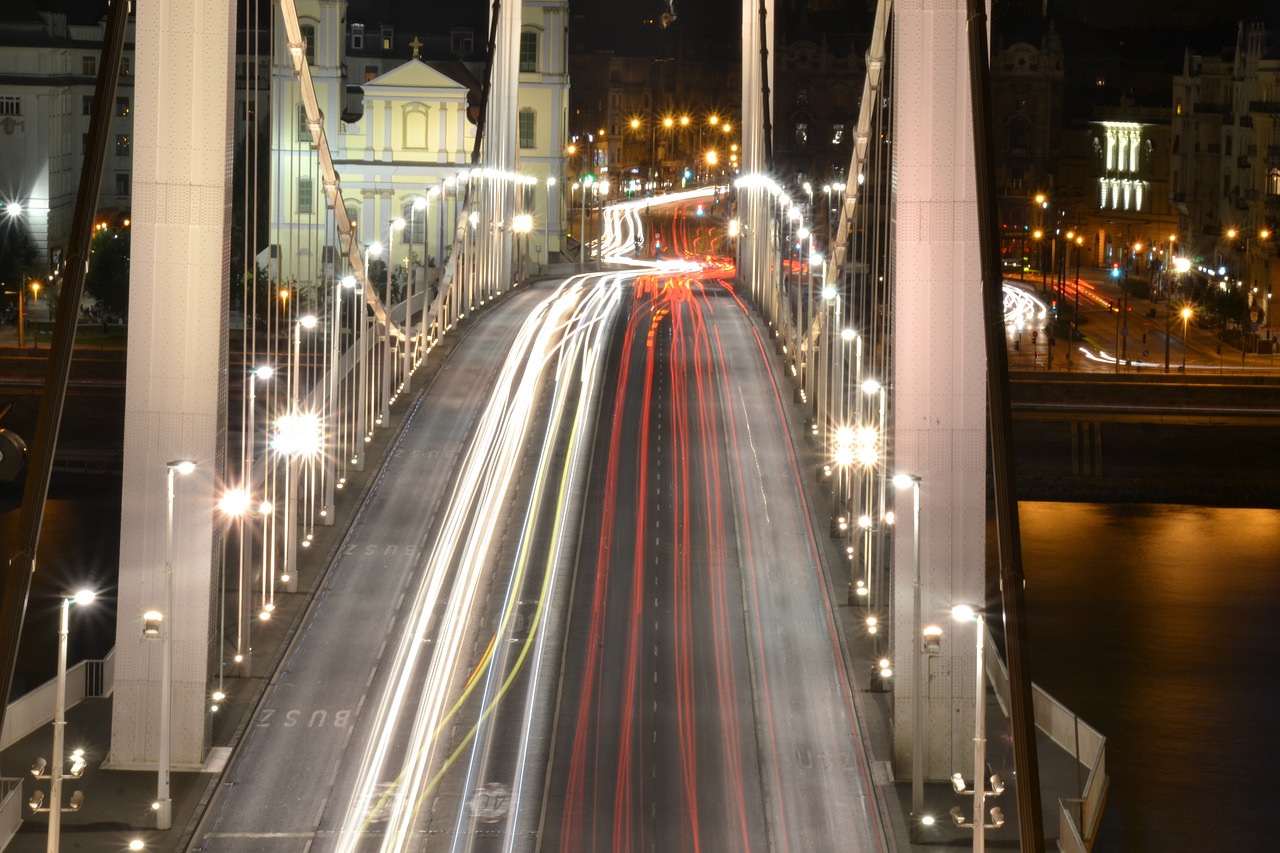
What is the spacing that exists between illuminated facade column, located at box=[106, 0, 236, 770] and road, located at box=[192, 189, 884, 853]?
1402mm

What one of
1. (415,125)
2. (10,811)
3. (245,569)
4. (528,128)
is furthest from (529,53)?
(10,811)

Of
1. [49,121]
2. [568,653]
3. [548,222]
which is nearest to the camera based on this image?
[568,653]

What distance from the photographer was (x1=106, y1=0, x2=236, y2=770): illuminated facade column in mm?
23594

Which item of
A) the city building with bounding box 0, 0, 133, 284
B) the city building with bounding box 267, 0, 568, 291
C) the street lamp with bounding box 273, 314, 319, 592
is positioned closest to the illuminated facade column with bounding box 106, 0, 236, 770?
the street lamp with bounding box 273, 314, 319, 592

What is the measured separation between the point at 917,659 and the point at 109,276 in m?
49.2

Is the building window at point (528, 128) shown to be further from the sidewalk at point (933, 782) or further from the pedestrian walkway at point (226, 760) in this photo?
the sidewalk at point (933, 782)

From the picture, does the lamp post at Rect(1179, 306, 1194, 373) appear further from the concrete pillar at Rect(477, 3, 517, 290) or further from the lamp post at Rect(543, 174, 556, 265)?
the lamp post at Rect(543, 174, 556, 265)

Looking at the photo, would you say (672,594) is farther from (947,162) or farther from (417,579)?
(947,162)

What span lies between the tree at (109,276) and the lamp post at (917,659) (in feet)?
155

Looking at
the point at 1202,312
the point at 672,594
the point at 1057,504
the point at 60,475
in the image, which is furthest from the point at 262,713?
the point at 1202,312

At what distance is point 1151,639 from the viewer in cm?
3881

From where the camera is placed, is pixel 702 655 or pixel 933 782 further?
pixel 702 655

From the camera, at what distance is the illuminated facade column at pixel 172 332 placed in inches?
929

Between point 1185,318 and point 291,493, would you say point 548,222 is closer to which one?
point 1185,318
